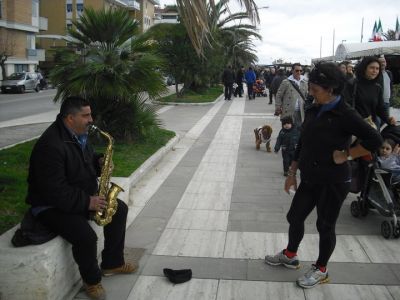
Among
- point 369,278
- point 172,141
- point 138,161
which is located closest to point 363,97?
point 369,278

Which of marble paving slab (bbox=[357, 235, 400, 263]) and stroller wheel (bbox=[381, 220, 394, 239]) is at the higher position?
stroller wheel (bbox=[381, 220, 394, 239])

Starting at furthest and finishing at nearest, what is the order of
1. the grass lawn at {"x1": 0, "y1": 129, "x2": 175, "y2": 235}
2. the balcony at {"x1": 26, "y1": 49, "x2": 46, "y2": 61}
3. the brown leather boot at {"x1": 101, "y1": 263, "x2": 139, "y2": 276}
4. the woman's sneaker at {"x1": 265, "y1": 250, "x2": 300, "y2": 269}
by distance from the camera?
the balcony at {"x1": 26, "y1": 49, "x2": 46, "y2": 61}, the grass lawn at {"x1": 0, "y1": 129, "x2": 175, "y2": 235}, the woman's sneaker at {"x1": 265, "y1": 250, "x2": 300, "y2": 269}, the brown leather boot at {"x1": 101, "y1": 263, "x2": 139, "y2": 276}

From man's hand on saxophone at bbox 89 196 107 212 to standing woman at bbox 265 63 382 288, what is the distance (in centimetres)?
156

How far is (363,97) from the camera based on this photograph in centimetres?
633

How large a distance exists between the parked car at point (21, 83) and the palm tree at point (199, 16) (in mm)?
31287

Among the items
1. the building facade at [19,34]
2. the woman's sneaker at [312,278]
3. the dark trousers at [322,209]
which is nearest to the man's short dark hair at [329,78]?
the dark trousers at [322,209]

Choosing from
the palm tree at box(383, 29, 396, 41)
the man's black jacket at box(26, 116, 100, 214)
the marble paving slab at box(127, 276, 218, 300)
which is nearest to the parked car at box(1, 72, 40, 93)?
the palm tree at box(383, 29, 396, 41)

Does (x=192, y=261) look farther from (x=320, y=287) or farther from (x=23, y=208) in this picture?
(x=23, y=208)

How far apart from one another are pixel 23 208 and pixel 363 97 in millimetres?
4334

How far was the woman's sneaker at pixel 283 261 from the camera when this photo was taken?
435 cm

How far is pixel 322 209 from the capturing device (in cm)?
394

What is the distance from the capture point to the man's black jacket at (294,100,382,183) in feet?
11.8

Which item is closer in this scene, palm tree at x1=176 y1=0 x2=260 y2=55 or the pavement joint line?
palm tree at x1=176 y1=0 x2=260 y2=55

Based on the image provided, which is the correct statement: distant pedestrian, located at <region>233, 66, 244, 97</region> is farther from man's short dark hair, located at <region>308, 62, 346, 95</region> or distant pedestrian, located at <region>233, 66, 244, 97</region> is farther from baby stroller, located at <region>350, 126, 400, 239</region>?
man's short dark hair, located at <region>308, 62, 346, 95</region>
